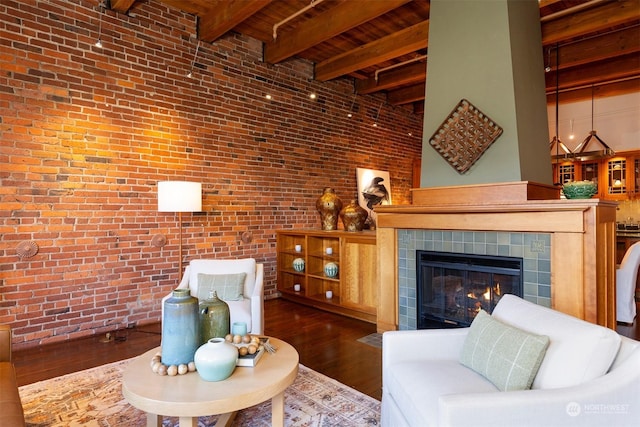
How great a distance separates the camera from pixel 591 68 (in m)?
5.42

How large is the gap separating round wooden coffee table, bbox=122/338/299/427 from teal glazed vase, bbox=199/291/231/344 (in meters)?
0.20

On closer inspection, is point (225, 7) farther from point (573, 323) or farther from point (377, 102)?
point (573, 323)

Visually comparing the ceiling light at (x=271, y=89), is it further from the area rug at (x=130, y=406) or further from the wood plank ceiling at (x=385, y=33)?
the area rug at (x=130, y=406)

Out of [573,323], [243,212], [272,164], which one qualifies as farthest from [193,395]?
[272,164]

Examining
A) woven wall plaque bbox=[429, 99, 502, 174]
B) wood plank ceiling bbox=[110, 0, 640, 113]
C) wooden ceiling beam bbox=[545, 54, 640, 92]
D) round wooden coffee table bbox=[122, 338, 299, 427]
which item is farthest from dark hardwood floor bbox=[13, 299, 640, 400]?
wooden ceiling beam bbox=[545, 54, 640, 92]

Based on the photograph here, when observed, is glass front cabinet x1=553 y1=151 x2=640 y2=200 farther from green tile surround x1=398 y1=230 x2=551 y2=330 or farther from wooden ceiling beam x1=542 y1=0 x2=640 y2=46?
green tile surround x1=398 y1=230 x2=551 y2=330

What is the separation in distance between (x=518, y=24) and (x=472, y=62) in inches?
18.4

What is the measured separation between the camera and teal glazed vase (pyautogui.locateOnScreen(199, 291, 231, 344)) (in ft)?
5.90

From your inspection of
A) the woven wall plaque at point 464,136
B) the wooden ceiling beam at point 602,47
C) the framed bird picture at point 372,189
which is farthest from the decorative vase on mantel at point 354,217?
the wooden ceiling beam at point 602,47

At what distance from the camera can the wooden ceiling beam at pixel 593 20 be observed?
363cm

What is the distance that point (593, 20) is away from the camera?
12.6ft

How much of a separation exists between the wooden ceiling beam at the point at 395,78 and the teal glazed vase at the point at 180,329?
484 cm

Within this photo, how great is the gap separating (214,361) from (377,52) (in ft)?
14.4

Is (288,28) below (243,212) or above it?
above
